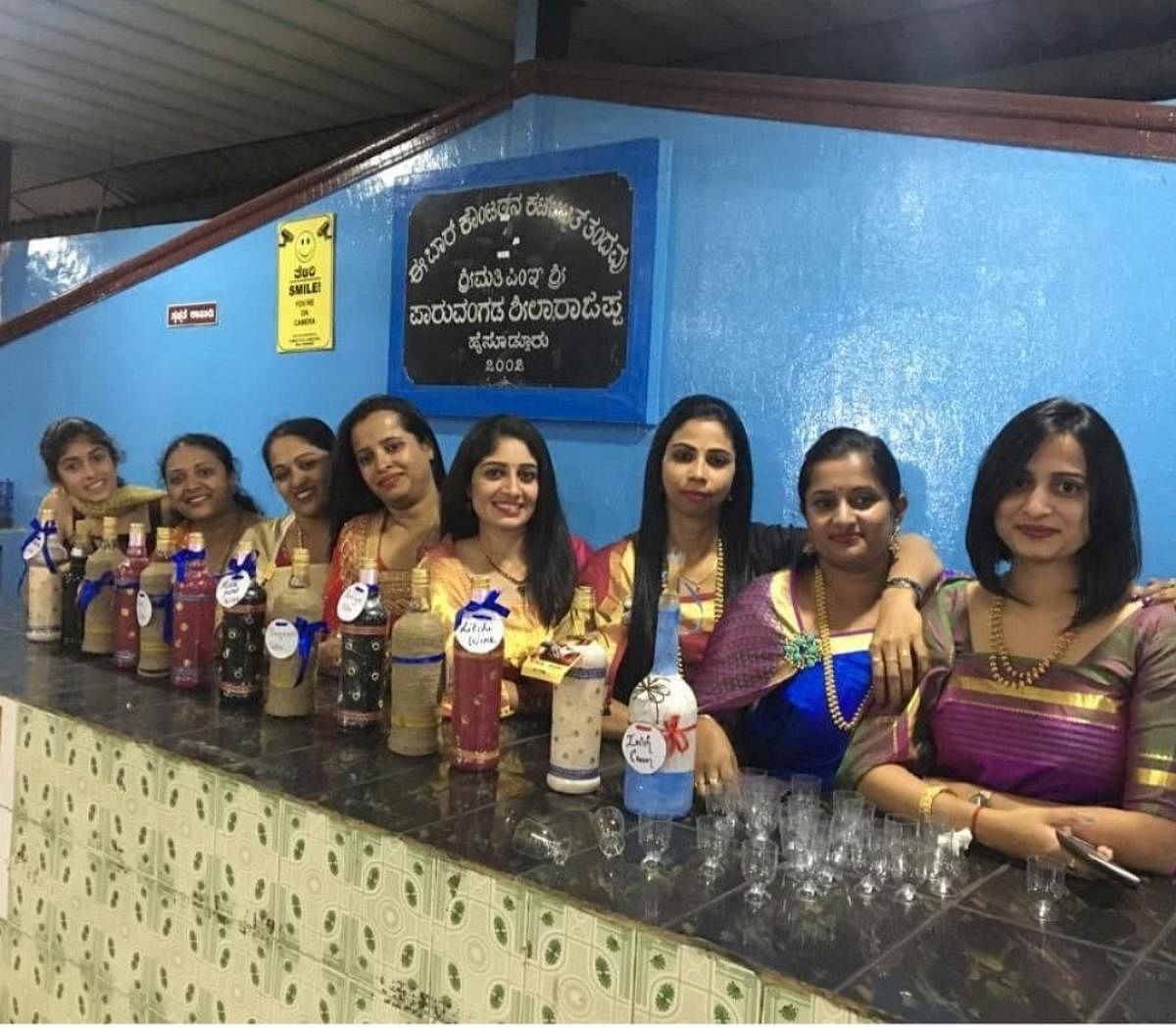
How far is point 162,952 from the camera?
170cm

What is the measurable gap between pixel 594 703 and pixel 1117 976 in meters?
0.74

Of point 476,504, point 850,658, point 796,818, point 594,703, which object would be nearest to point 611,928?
point 796,818

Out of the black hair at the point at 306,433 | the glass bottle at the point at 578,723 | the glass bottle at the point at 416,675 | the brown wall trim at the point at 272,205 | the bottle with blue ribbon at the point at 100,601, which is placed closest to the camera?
the glass bottle at the point at 578,723

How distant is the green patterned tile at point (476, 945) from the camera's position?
1.27 m

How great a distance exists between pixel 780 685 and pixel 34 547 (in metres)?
1.67

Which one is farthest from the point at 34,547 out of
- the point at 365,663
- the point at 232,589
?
the point at 365,663

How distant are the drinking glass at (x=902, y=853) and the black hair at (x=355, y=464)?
143cm

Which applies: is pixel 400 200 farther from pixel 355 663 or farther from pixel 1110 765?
pixel 1110 765

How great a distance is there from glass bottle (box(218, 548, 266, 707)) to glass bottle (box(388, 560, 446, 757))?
362mm

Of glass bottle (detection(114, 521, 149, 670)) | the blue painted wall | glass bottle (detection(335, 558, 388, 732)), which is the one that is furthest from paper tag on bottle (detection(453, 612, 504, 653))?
the blue painted wall

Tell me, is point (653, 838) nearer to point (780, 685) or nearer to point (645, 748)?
point (645, 748)

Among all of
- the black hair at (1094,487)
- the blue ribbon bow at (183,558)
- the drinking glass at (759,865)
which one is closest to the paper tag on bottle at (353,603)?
the blue ribbon bow at (183,558)

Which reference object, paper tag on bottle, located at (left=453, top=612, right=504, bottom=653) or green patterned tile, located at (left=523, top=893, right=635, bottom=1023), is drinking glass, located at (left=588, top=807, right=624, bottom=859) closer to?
green patterned tile, located at (left=523, top=893, right=635, bottom=1023)

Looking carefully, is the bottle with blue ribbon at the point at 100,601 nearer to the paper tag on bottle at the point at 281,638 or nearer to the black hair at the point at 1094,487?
the paper tag on bottle at the point at 281,638
